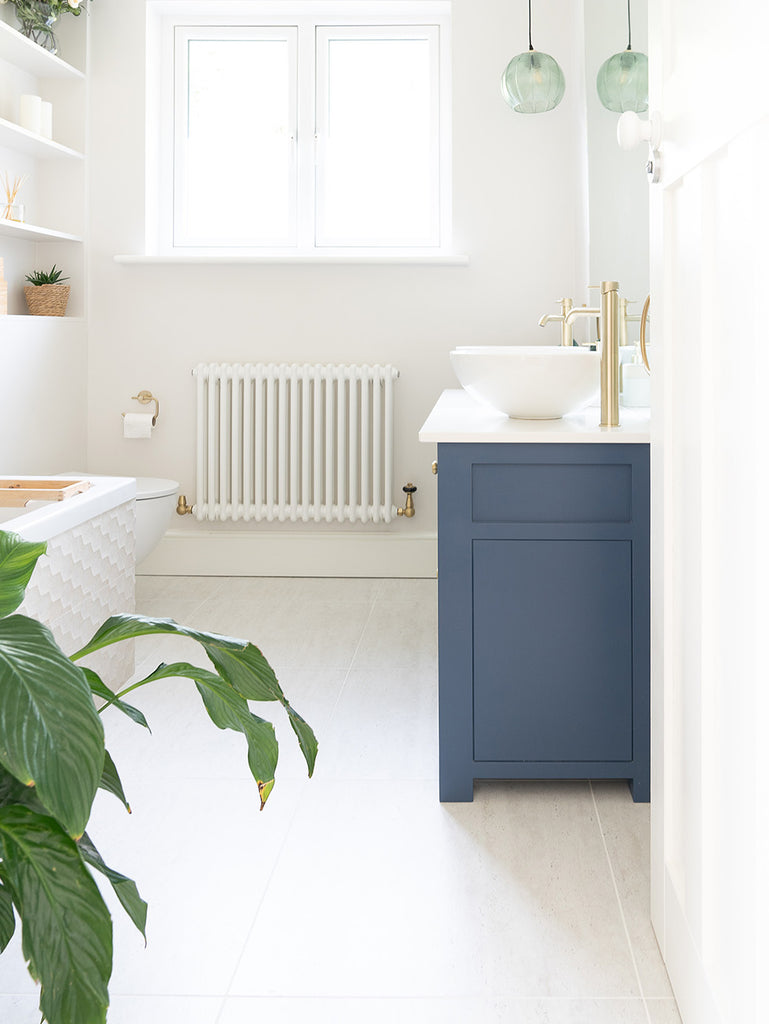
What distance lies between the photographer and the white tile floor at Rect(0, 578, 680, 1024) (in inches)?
53.9

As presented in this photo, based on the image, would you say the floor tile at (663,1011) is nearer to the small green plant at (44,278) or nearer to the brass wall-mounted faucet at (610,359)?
the brass wall-mounted faucet at (610,359)

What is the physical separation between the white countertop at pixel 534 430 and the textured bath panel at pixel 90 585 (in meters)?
0.79

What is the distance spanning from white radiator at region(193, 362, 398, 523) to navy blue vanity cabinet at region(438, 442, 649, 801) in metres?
2.06

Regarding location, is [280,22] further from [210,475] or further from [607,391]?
[607,391]

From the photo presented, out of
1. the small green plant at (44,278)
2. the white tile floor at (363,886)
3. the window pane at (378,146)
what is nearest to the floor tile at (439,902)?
the white tile floor at (363,886)

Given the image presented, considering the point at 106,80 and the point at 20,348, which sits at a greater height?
the point at 106,80

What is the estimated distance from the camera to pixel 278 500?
13.5 ft

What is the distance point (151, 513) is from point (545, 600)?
1721 millimetres

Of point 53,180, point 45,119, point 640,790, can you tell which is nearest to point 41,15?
point 45,119

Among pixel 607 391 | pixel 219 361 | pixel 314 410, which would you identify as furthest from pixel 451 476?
pixel 219 361

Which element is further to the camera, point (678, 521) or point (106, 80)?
point (106, 80)

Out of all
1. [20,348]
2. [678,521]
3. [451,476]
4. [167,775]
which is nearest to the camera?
[678,521]

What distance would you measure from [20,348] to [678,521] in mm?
2894

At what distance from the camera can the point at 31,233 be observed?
382 cm
